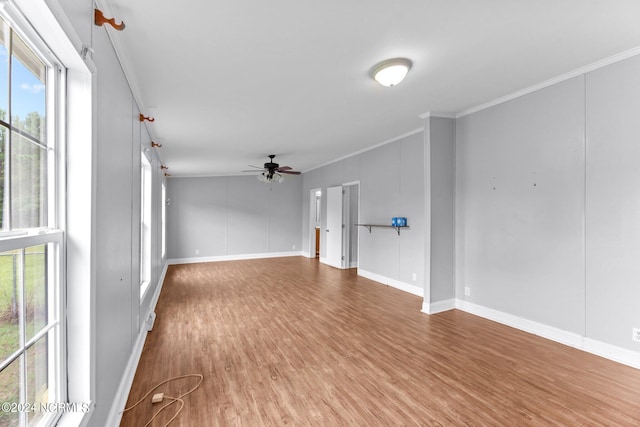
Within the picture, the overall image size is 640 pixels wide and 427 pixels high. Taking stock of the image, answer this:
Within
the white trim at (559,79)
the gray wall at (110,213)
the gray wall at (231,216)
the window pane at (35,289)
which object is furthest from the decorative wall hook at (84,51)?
the gray wall at (231,216)

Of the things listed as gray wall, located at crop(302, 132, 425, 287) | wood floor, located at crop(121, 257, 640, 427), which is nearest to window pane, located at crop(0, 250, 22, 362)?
wood floor, located at crop(121, 257, 640, 427)

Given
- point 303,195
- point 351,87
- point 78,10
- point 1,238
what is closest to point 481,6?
point 351,87

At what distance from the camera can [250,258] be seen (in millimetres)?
9297

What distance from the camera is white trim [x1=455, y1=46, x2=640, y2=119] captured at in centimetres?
268

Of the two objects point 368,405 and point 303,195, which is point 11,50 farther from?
point 303,195

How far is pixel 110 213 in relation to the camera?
186cm

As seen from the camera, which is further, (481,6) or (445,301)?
(445,301)

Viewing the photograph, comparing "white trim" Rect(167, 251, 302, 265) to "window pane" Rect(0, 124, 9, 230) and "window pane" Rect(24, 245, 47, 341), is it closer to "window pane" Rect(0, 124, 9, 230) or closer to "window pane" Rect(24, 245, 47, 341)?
"window pane" Rect(24, 245, 47, 341)

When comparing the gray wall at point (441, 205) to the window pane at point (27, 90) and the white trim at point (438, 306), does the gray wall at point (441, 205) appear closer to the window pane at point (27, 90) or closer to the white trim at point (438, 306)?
the white trim at point (438, 306)

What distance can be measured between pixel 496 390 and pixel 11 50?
11.0ft

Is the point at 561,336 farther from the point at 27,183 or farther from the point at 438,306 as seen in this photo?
the point at 27,183

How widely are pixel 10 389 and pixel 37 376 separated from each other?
23cm

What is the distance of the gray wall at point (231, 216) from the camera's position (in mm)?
8758

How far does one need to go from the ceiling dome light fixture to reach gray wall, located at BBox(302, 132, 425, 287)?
234 centimetres
